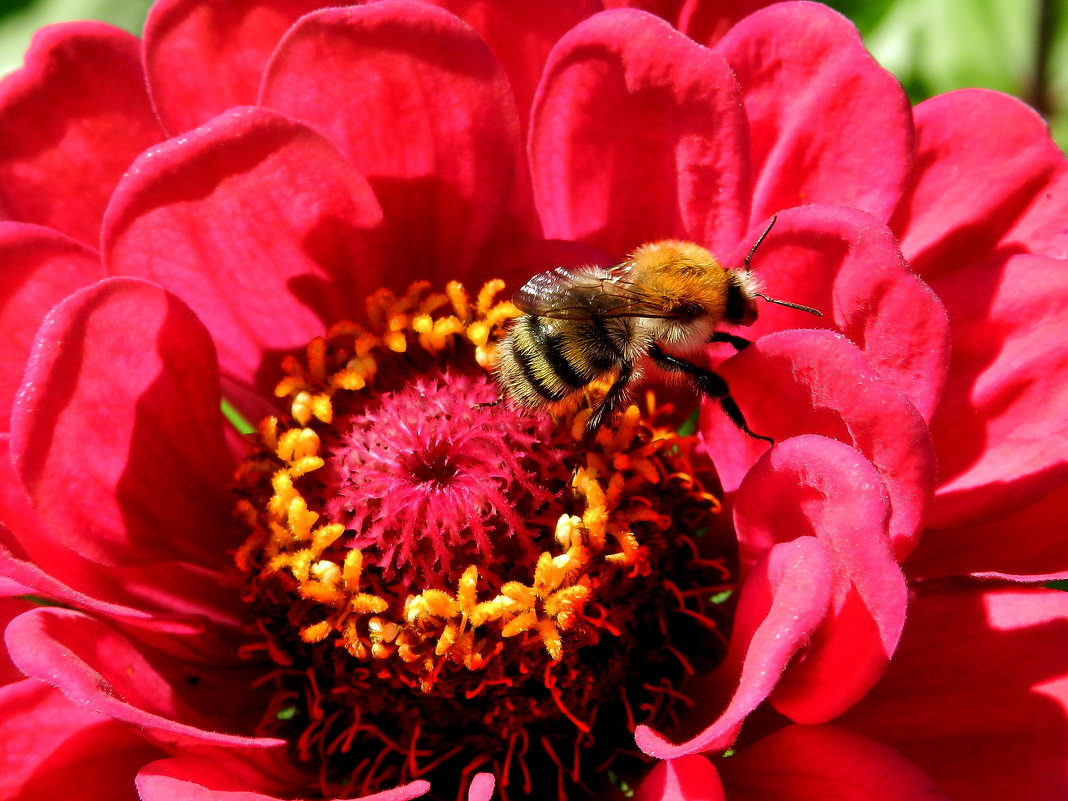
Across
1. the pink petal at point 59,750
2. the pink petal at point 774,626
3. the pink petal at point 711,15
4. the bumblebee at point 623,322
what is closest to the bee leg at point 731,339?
the bumblebee at point 623,322

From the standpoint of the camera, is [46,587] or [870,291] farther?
[870,291]

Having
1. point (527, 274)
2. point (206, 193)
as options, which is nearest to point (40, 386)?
point (206, 193)

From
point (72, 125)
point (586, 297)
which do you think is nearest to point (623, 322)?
point (586, 297)

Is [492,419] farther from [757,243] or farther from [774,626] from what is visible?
[774,626]

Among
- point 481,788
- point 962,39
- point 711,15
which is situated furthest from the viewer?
point 962,39

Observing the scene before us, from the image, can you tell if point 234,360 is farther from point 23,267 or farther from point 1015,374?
point 1015,374

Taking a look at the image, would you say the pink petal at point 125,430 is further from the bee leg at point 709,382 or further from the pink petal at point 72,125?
the bee leg at point 709,382
